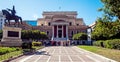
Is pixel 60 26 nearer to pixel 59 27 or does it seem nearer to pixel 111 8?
pixel 59 27

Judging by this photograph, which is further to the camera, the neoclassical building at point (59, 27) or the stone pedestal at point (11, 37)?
the neoclassical building at point (59, 27)

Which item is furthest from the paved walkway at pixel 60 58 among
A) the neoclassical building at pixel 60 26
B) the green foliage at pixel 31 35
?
the neoclassical building at pixel 60 26

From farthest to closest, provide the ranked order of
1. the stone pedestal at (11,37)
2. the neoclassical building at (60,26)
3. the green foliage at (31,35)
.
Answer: the neoclassical building at (60,26), the green foliage at (31,35), the stone pedestal at (11,37)

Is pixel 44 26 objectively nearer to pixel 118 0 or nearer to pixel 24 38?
pixel 24 38

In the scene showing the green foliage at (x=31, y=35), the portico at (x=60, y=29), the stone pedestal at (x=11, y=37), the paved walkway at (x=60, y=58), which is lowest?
the paved walkway at (x=60, y=58)

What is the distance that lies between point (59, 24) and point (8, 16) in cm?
7767

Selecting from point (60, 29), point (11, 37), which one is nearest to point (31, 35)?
point (60, 29)

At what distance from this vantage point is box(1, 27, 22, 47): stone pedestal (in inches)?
1544

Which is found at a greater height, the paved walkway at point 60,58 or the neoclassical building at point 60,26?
the neoclassical building at point 60,26

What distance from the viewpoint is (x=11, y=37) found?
40.3m

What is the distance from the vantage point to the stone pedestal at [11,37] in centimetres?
3922

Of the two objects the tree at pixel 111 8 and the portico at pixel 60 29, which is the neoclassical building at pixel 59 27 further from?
the tree at pixel 111 8

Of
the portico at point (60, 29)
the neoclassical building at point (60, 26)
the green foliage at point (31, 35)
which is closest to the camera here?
the green foliage at point (31, 35)

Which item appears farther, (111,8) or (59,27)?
(59,27)
